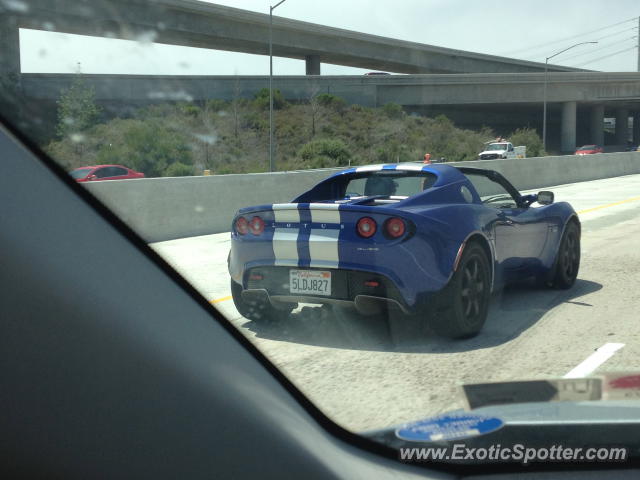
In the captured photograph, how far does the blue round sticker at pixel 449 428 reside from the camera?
93.7 inches

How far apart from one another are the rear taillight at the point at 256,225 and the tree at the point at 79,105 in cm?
350

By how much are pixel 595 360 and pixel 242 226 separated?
273 centimetres

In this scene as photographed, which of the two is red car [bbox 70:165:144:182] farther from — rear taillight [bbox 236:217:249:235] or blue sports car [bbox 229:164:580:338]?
rear taillight [bbox 236:217:249:235]

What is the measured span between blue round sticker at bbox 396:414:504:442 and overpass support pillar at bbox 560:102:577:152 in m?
79.1

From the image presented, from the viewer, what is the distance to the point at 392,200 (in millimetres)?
6141

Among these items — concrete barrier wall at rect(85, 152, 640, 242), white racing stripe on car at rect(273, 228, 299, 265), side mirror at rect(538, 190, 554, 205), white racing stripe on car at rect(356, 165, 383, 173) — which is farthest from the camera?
side mirror at rect(538, 190, 554, 205)

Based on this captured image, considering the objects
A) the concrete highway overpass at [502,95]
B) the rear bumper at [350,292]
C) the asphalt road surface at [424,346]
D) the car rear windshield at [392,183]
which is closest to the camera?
the asphalt road surface at [424,346]

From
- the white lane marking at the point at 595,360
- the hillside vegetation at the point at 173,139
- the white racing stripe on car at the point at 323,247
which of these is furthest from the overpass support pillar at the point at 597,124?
the white racing stripe on car at the point at 323,247

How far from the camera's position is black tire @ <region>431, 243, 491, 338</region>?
5.53m

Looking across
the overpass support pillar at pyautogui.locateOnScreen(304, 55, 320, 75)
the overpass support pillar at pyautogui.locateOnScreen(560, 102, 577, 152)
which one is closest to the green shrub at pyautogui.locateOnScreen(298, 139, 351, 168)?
the overpass support pillar at pyautogui.locateOnScreen(304, 55, 320, 75)

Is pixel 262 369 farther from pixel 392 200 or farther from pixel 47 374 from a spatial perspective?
pixel 392 200

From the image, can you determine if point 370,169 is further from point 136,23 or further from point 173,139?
point 136,23

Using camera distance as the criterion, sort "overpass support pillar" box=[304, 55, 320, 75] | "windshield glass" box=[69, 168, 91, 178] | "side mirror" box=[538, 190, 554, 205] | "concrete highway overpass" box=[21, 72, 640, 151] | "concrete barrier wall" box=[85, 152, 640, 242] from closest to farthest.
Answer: "windshield glass" box=[69, 168, 91, 178] < "concrete barrier wall" box=[85, 152, 640, 242] < "side mirror" box=[538, 190, 554, 205] < "overpass support pillar" box=[304, 55, 320, 75] < "concrete highway overpass" box=[21, 72, 640, 151]

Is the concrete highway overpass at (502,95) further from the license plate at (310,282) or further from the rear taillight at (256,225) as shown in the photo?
the license plate at (310,282)
